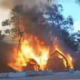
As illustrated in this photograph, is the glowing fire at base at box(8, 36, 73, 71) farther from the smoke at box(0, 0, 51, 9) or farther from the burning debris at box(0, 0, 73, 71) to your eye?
the smoke at box(0, 0, 51, 9)

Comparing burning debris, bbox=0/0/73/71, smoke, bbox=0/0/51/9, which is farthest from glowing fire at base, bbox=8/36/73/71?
smoke, bbox=0/0/51/9

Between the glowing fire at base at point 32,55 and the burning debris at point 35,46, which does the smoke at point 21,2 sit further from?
the glowing fire at base at point 32,55

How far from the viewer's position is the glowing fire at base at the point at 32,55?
79.8 ft

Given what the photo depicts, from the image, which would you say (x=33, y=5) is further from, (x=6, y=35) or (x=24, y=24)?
(x=6, y=35)

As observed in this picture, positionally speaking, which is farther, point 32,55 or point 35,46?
point 35,46

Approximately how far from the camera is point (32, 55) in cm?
2495

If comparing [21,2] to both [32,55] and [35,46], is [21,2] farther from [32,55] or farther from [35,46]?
[32,55]

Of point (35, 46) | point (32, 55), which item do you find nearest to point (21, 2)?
point (35, 46)

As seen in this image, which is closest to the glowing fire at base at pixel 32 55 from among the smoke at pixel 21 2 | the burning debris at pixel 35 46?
the burning debris at pixel 35 46

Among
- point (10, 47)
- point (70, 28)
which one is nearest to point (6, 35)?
point (10, 47)

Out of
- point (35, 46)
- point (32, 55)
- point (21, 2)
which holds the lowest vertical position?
point (32, 55)

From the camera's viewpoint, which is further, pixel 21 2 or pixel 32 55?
pixel 21 2

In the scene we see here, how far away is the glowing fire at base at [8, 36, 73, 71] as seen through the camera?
2431 cm

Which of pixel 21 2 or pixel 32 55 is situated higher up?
pixel 21 2
